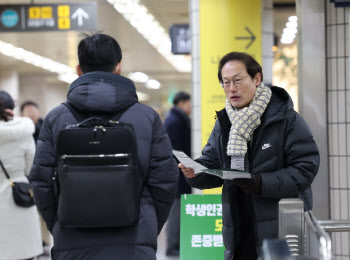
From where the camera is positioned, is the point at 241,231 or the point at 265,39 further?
the point at 265,39

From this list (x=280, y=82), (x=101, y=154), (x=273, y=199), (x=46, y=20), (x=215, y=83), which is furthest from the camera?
(x=280, y=82)

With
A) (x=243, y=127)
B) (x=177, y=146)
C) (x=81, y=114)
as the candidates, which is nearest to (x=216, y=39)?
(x=177, y=146)

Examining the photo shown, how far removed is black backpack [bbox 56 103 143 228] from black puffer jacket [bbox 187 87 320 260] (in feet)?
1.64

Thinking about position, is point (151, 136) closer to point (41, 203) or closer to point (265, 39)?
point (41, 203)

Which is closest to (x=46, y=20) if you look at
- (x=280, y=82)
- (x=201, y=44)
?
(x=201, y=44)

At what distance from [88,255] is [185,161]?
577 mm

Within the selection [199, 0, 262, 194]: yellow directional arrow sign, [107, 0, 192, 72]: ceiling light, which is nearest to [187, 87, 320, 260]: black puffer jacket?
[199, 0, 262, 194]: yellow directional arrow sign

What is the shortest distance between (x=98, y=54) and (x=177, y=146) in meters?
4.85

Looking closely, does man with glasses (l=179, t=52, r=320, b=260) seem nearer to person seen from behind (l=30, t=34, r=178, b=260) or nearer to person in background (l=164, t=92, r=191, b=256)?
person seen from behind (l=30, t=34, r=178, b=260)

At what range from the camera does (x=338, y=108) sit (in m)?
4.27

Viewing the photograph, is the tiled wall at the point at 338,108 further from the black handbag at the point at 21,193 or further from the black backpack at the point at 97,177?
the black handbag at the point at 21,193

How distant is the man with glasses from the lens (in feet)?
8.88

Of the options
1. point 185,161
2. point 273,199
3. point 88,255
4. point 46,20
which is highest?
point 46,20

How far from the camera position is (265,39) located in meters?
6.45
